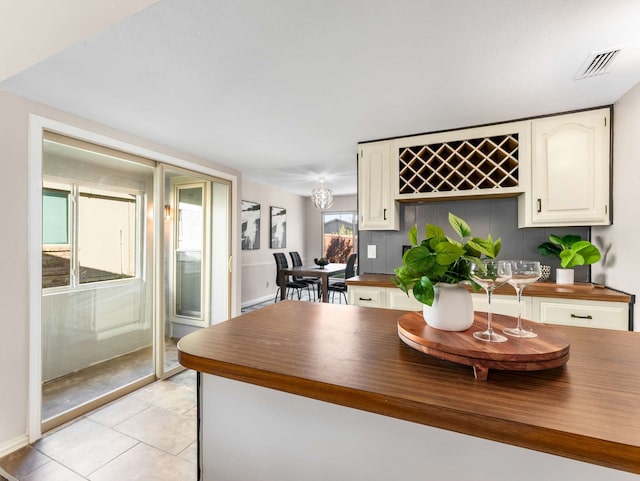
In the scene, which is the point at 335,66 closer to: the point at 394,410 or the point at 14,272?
the point at 394,410

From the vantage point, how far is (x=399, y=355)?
3.03ft

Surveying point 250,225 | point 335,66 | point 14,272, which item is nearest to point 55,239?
point 14,272

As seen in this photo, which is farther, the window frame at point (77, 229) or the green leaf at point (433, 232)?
the window frame at point (77, 229)

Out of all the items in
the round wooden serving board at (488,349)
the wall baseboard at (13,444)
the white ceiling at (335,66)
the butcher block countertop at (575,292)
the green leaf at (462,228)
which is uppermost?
the white ceiling at (335,66)

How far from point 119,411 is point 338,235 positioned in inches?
222

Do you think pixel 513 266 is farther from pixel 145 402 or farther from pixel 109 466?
pixel 145 402

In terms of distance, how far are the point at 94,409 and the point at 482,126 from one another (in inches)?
151

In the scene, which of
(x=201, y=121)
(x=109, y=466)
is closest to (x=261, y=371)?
(x=109, y=466)

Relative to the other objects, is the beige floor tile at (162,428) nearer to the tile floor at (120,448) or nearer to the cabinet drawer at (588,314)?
the tile floor at (120,448)

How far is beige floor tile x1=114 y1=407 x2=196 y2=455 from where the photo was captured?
2.03 m

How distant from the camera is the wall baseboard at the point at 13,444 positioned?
6.12ft

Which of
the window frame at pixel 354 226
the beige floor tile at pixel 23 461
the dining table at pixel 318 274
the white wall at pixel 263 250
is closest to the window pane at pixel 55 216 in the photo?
the beige floor tile at pixel 23 461

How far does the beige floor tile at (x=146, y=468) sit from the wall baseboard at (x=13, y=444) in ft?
2.03

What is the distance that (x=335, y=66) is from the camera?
166 centimetres
